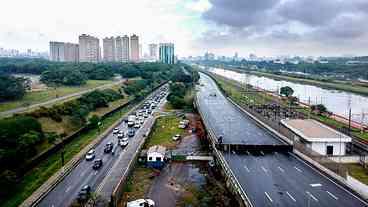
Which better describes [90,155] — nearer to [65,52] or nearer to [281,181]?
[281,181]

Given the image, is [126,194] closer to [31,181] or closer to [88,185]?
[88,185]

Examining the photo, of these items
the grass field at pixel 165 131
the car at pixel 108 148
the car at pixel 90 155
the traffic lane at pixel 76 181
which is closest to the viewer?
the traffic lane at pixel 76 181

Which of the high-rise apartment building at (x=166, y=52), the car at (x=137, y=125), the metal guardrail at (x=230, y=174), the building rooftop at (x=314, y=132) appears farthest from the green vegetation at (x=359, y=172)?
the high-rise apartment building at (x=166, y=52)

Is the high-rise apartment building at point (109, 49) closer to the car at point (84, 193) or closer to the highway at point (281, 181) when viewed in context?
the highway at point (281, 181)

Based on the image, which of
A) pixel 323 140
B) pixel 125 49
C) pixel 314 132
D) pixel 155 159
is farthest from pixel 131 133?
pixel 125 49

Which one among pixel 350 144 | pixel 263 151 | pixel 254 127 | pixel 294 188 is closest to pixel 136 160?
pixel 263 151

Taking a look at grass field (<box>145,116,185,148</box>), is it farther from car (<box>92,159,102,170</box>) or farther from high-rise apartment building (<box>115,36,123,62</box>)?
high-rise apartment building (<box>115,36,123,62</box>)

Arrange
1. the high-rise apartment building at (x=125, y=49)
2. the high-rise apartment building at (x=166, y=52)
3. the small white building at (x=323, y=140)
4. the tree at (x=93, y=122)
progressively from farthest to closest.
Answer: the high-rise apartment building at (x=166, y=52), the high-rise apartment building at (x=125, y=49), the tree at (x=93, y=122), the small white building at (x=323, y=140)
